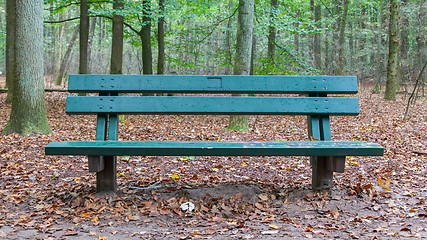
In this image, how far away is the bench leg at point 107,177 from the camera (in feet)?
10.0

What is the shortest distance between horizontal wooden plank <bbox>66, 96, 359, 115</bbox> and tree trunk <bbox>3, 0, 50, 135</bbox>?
333cm

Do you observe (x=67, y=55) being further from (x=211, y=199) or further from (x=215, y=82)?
(x=211, y=199)

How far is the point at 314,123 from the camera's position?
133 inches

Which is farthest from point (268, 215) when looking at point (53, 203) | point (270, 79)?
point (53, 203)

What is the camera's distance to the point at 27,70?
5.98 meters

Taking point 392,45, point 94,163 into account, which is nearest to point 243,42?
point 94,163

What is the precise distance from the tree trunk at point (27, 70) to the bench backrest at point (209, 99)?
325cm

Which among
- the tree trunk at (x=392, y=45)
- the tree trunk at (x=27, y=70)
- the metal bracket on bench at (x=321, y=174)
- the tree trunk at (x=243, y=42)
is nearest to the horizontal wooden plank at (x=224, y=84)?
the metal bracket on bench at (x=321, y=174)

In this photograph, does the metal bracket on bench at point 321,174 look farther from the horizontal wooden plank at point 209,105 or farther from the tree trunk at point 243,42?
the tree trunk at point 243,42

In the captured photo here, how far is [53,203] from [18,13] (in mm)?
4125

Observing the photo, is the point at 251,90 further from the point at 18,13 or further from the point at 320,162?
the point at 18,13

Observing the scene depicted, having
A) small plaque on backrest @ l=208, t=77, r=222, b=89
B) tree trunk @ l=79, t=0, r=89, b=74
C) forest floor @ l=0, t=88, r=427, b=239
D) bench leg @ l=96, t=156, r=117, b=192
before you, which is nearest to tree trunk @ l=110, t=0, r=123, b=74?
tree trunk @ l=79, t=0, r=89, b=74

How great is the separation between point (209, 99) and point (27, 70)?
4.13 metres

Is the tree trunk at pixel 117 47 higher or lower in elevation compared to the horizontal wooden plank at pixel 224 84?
higher
